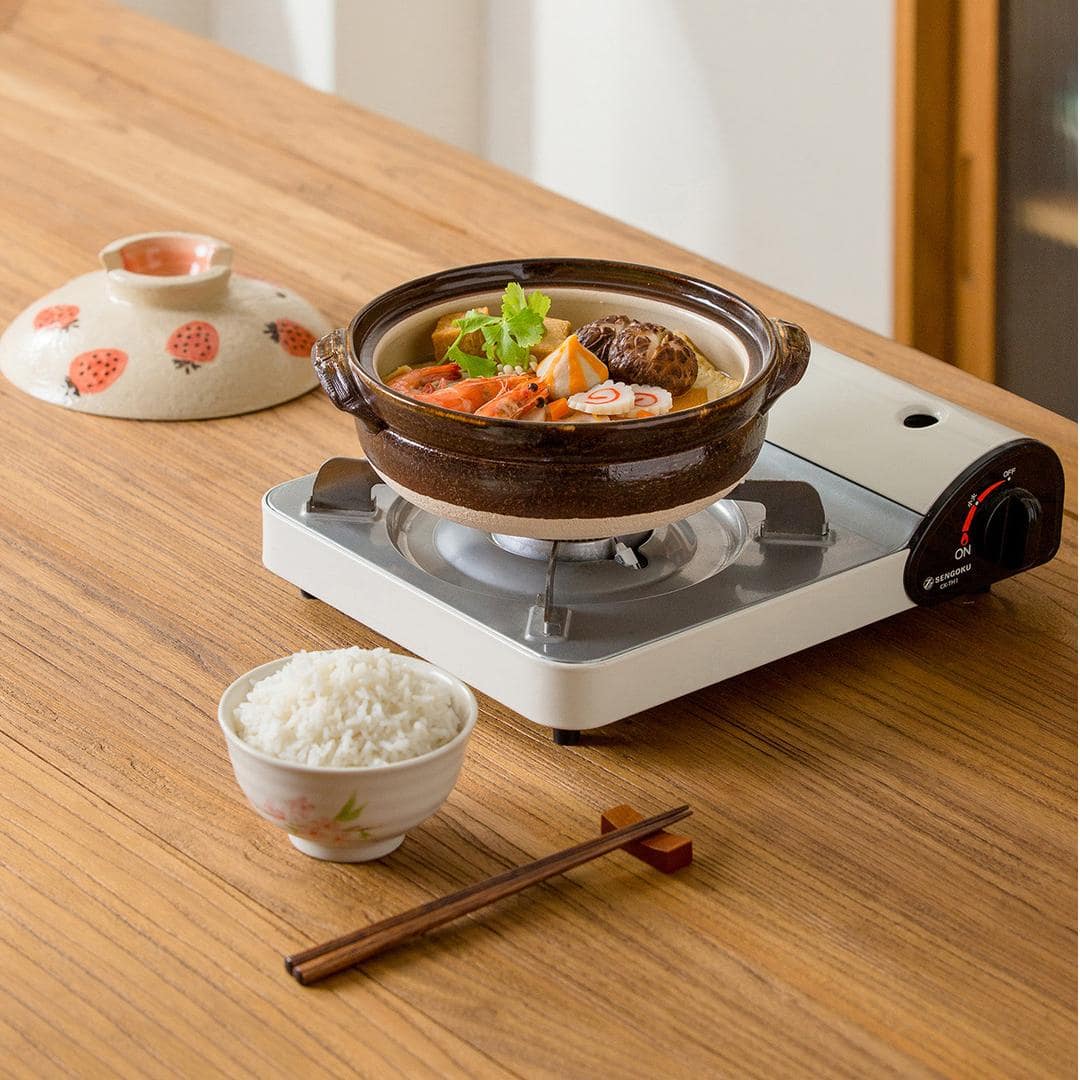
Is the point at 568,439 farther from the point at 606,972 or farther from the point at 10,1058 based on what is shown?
the point at 10,1058

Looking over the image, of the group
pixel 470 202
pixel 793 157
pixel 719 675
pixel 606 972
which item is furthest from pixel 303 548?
pixel 793 157

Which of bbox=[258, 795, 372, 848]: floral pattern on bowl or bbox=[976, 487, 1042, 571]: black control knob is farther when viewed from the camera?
bbox=[976, 487, 1042, 571]: black control knob

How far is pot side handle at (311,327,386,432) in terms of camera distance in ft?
3.42

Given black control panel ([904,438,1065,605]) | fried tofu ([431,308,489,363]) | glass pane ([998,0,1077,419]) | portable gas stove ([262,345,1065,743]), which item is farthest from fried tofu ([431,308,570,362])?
glass pane ([998,0,1077,419])

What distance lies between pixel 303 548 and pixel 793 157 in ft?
8.27

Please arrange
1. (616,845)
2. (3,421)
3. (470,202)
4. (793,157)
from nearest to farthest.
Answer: (616,845) < (3,421) < (470,202) < (793,157)

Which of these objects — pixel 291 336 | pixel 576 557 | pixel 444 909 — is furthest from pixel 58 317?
pixel 444 909

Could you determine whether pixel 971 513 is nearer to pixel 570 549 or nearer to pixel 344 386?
pixel 570 549

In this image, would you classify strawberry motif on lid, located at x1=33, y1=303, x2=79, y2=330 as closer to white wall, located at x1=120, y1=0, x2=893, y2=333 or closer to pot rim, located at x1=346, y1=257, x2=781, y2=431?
pot rim, located at x1=346, y1=257, x2=781, y2=431

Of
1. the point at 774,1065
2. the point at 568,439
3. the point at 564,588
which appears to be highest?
the point at 568,439

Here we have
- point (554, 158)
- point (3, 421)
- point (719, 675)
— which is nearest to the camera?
point (719, 675)

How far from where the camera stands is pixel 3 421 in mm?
1445

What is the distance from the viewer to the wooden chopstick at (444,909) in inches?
33.1

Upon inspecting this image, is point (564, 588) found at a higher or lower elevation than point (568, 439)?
lower
